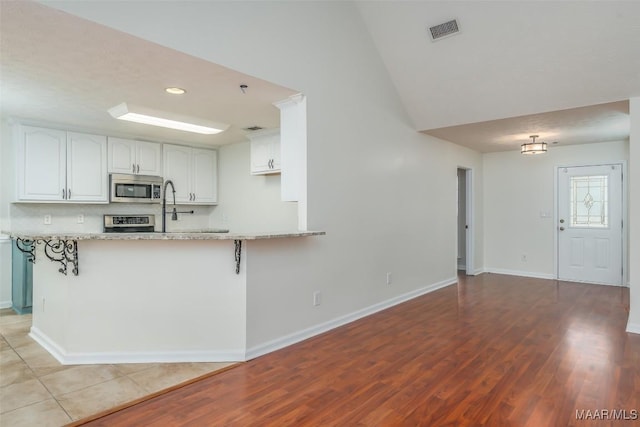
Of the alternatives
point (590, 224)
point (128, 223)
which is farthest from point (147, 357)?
point (590, 224)

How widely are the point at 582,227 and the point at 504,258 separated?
1.36 metres

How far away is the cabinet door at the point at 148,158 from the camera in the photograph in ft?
17.8

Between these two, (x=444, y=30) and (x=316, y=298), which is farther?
(x=444, y=30)

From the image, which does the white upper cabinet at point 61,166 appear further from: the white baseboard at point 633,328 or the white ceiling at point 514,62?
the white baseboard at point 633,328

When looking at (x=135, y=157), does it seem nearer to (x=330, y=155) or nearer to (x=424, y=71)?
(x=330, y=155)

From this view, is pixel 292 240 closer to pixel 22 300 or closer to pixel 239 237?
pixel 239 237

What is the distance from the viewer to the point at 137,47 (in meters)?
2.51

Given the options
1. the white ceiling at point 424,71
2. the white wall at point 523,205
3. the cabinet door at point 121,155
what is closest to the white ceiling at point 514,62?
the white ceiling at point 424,71

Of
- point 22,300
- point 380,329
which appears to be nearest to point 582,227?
point 380,329

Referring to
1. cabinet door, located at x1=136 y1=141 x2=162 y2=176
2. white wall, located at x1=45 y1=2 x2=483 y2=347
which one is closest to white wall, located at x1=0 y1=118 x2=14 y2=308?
cabinet door, located at x1=136 y1=141 x2=162 y2=176

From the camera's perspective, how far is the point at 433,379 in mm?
2725

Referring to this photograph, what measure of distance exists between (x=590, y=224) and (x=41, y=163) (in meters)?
7.97

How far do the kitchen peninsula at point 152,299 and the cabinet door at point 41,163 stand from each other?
1.90 metres

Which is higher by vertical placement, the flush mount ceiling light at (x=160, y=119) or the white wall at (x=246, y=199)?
the flush mount ceiling light at (x=160, y=119)
